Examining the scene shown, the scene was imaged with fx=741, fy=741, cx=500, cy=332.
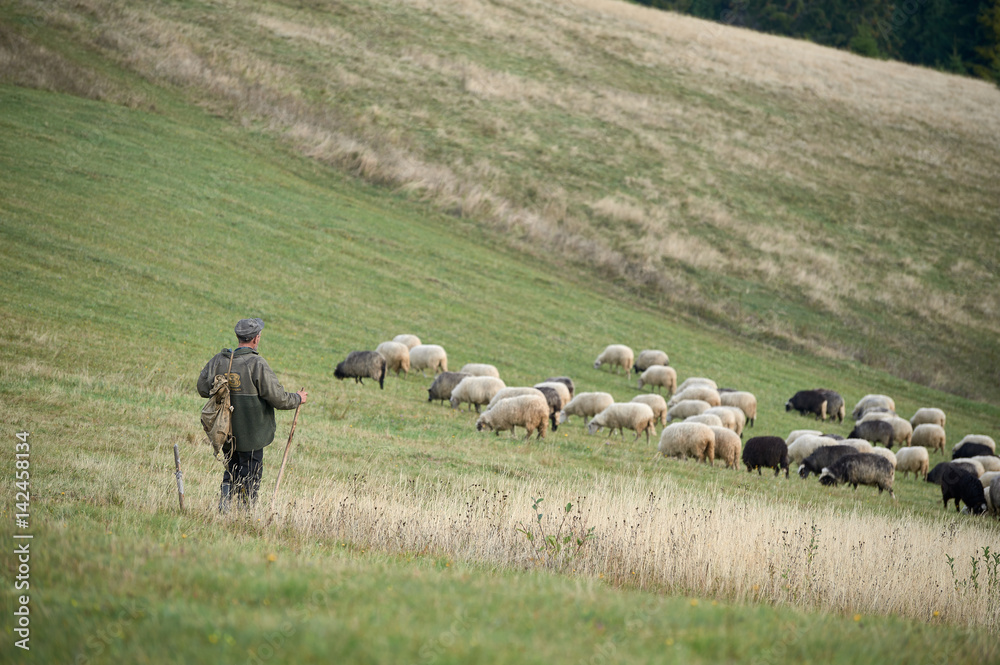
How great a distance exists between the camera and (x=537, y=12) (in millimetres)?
68750

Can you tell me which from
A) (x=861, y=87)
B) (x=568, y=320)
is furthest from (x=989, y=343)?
(x=861, y=87)

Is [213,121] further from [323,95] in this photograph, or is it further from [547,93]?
[547,93]

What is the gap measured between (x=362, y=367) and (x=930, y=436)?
18.9 meters

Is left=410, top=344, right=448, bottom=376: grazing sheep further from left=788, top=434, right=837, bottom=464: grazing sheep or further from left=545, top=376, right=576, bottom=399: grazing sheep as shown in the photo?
left=788, top=434, right=837, bottom=464: grazing sheep

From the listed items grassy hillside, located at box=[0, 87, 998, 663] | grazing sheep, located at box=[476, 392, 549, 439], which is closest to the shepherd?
grassy hillside, located at box=[0, 87, 998, 663]

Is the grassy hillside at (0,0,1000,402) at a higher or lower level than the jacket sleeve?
higher

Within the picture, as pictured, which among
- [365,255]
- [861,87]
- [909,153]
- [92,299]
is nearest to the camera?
[92,299]

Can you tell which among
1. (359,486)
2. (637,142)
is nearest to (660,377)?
(359,486)

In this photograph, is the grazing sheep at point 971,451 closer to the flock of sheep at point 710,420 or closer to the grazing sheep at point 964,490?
the flock of sheep at point 710,420

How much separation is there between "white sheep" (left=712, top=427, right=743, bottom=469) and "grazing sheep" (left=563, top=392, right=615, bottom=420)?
4.40 m

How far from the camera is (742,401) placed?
80.8 feet

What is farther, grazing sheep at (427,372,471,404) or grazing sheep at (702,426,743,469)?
grazing sheep at (427,372,471,404)

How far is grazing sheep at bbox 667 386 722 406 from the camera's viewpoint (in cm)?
2395

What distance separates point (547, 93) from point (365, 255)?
30.8 meters
